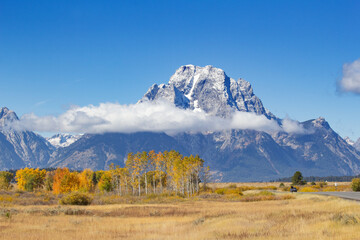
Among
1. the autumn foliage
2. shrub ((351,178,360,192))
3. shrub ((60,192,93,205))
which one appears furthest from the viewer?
the autumn foliage

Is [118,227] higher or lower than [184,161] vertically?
lower

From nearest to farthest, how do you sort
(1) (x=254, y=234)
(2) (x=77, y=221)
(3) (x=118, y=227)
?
1. (1) (x=254, y=234)
2. (3) (x=118, y=227)
3. (2) (x=77, y=221)

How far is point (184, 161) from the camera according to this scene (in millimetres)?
124125

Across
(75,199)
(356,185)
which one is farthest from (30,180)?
(356,185)

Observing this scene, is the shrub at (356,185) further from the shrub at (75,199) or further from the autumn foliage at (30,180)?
the autumn foliage at (30,180)

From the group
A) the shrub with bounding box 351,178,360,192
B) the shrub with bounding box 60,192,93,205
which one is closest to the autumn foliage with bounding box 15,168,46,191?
the shrub with bounding box 60,192,93,205

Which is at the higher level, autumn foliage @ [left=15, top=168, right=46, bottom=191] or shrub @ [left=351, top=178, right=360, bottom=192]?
autumn foliage @ [left=15, top=168, right=46, bottom=191]

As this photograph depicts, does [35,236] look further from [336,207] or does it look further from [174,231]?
[336,207]

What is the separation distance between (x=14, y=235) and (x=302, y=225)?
19.0 meters

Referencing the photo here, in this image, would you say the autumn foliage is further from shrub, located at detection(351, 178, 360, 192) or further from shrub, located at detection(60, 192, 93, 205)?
shrub, located at detection(351, 178, 360, 192)

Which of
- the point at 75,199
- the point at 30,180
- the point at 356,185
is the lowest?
the point at 356,185

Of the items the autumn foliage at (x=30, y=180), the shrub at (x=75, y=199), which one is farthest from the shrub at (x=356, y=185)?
the autumn foliage at (x=30, y=180)

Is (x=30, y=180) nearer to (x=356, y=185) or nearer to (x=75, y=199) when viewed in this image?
(x=75, y=199)

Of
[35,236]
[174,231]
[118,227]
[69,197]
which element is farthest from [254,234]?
[69,197]
